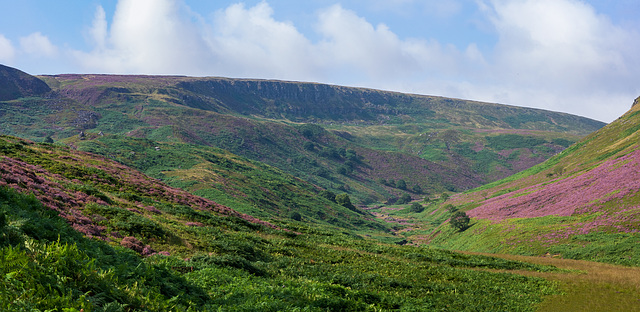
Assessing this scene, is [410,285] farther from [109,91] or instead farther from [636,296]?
[109,91]

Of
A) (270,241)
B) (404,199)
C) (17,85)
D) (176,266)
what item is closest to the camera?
(176,266)

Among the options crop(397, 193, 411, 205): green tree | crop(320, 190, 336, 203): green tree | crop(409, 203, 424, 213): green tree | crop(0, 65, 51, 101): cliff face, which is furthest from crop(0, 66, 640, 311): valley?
crop(0, 65, 51, 101): cliff face

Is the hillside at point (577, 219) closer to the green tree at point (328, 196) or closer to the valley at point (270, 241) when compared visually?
the valley at point (270, 241)

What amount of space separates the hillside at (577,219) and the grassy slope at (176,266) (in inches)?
577

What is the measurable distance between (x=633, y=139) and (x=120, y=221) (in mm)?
100071

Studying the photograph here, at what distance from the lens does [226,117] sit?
621 feet

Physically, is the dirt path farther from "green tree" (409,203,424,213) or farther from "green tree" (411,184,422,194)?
"green tree" (411,184,422,194)

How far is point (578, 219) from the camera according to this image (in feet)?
164

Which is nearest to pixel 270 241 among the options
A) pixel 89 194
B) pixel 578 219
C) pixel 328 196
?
pixel 89 194

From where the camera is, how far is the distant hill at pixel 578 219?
136 feet

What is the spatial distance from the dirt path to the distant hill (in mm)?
13228

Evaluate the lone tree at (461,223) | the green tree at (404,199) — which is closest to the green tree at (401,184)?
the green tree at (404,199)

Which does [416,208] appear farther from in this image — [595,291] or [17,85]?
[17,85]

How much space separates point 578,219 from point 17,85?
237663 mm
